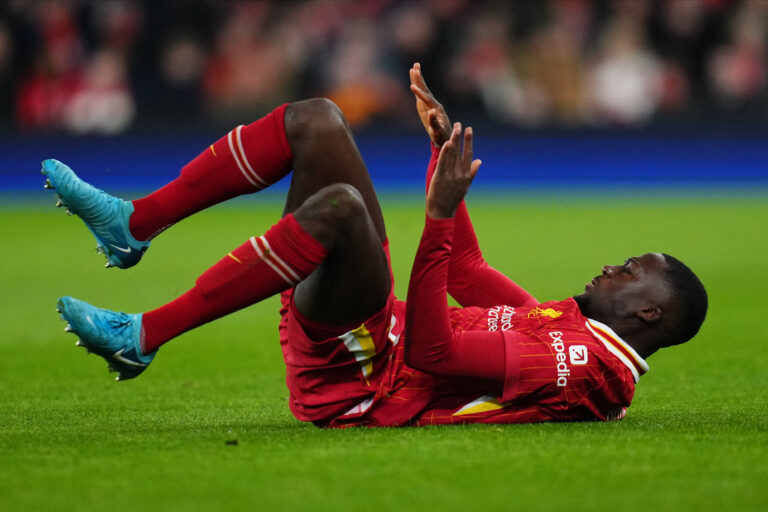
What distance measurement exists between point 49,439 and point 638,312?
2.01 metres

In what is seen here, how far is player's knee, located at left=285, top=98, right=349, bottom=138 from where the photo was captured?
12.8 ft

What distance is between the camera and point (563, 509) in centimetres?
288

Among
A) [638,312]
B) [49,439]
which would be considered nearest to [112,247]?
[49,439]

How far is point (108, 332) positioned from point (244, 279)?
0.44 m

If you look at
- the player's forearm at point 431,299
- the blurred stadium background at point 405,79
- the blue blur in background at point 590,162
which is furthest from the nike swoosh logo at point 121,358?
the blue blur in background at point 590,162

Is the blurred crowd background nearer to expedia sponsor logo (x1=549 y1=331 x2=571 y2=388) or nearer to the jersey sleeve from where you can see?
the jersey sleeve

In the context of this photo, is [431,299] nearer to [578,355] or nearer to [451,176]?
[451,176]

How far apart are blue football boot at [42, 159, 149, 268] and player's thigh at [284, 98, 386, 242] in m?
0.59

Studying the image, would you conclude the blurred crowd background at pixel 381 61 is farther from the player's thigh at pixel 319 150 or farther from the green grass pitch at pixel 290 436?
the player's thigh at pixel 319 150

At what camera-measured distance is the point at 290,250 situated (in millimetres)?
3598

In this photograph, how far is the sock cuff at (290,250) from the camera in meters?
3.59

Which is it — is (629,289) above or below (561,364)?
above

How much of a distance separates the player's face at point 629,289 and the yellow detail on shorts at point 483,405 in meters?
0.48

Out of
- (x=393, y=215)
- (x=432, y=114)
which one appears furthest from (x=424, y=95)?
(x=393, y=215)
